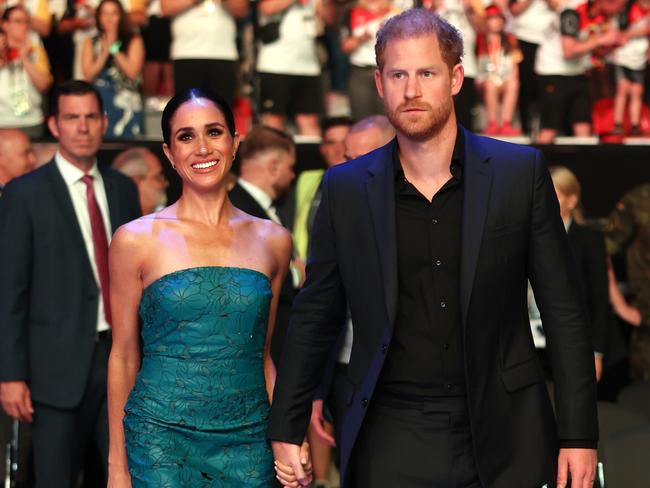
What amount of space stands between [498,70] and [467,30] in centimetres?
41

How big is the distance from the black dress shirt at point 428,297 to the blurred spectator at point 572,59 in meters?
5.22

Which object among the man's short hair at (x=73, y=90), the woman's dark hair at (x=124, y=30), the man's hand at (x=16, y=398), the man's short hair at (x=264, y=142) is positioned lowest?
the man's hand at (x=16, y=398)

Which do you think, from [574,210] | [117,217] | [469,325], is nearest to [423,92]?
[469,325]

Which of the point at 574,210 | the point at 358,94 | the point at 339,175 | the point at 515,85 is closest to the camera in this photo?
the point at 339,175

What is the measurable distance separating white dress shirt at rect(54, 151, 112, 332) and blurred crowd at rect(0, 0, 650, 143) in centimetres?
273

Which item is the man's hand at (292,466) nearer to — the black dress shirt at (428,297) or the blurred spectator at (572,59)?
the black dress shirt at (428,297)

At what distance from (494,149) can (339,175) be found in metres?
0.40

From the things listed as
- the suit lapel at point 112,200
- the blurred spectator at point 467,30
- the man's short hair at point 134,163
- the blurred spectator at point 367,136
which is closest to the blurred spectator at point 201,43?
the man's short hair at point 134,163

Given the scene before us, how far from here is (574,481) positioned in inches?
111

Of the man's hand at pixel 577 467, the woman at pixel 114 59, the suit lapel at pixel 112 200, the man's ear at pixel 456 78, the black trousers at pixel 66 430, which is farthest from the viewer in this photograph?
the woman at pixel 114 59

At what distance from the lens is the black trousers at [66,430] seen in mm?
4430

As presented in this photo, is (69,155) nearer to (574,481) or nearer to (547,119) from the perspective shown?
(574,481)

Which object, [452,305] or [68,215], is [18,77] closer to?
[68,215]

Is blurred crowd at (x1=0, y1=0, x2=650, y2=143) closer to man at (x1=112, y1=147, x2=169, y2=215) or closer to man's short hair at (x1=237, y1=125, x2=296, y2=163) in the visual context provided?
man at (x1=112, y1=147, x2=169, y2=215)
